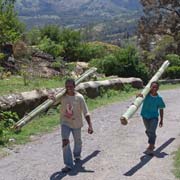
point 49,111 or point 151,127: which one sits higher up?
point 151,127

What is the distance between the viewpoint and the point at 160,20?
126ft

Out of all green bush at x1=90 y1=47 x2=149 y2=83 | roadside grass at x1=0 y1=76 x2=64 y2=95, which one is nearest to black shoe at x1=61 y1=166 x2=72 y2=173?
roadside grass at x1=0 y1=76 x2=64 y2=95

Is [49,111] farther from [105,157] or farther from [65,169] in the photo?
[65,169]

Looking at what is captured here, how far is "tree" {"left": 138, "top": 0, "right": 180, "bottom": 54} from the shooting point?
38.1 m

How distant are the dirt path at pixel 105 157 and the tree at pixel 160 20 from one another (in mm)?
25143

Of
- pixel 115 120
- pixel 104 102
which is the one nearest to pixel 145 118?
pixel 115 120

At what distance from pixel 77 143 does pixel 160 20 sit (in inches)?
1163

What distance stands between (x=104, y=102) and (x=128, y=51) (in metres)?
7.31

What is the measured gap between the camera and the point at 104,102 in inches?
695

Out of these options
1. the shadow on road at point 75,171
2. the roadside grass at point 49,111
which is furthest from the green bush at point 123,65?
the shadow on road at point 75,171

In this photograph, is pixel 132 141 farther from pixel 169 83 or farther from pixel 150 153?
pixel 169 83

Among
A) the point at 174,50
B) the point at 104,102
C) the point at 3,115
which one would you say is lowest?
the point at 174,50

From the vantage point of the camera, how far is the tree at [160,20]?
38.1 meters

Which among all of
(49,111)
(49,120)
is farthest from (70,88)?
(49,111)
